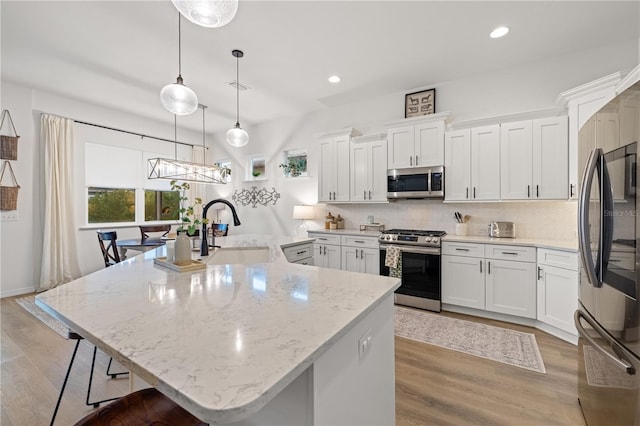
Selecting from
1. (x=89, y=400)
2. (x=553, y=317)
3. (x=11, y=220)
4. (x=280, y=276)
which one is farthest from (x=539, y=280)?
(x=11, y=220)

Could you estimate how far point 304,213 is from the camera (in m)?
4.89

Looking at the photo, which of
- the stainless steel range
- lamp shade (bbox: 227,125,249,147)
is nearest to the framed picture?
the stainless steel range

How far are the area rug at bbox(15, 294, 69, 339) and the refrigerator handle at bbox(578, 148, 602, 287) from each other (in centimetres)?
389

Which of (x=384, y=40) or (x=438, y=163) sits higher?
(x=384, y=40)

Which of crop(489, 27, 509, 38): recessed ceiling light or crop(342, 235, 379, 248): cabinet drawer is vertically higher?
crop(489, 27, 509, 38): recessed ceiling light

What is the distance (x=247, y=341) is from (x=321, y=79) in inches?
151

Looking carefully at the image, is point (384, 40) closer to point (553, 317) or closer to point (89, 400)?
point (553, 317)

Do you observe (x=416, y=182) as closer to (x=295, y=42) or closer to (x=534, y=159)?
(x=534, y=159)

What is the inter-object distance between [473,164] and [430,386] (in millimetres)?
2617

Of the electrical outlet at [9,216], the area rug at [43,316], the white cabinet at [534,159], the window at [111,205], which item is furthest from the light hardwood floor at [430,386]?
the window at [111,205]

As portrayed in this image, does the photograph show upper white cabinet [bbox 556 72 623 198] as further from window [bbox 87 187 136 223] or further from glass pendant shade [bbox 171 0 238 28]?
window [bbox 87 187 136 223]

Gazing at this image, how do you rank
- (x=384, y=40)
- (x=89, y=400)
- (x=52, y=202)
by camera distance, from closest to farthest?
(x=89, y=400) → (x=384, y=40) → (x=52, y=202)

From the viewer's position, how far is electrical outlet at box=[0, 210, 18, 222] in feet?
13.0

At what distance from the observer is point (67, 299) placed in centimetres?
115
